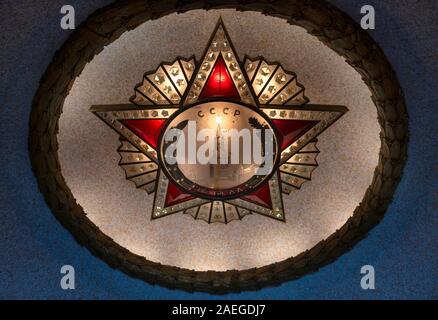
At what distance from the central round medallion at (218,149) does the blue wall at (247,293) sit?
2.49ft

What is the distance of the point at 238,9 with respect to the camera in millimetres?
2490

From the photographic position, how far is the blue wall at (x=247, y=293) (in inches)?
104

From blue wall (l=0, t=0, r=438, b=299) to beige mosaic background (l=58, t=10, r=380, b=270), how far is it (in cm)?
24

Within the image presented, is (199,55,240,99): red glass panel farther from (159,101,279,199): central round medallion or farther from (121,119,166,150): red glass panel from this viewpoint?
(121,119,166,150): red glass panel

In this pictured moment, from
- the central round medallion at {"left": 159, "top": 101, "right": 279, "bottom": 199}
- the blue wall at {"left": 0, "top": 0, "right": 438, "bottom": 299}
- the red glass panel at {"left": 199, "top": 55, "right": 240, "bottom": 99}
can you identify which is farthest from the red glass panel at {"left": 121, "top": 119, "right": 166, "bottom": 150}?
the blue wall at {"left": 0, "top": 0, "right": 438, "bottom": 299}

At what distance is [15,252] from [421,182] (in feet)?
8.49

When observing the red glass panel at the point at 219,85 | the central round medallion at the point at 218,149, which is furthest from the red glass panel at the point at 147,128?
the red glass panel at the point at 219,85

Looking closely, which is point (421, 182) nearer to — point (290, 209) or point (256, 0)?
point (290, 209)

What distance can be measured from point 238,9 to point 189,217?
133 centimetres

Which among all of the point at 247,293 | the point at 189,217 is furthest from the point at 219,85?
the point at 247,293

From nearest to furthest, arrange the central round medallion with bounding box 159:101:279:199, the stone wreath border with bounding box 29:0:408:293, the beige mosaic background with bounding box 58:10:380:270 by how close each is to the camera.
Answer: the stone wreath border with bounding box 29:0:408:293 → the beige mosaic background with bounding box 58:10:380:270 → the central round medallion with bounding box 159:101:279:199

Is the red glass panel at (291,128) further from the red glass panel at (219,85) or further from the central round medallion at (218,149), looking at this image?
the red glass panel at (219,85)

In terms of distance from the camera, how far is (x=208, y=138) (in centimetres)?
281

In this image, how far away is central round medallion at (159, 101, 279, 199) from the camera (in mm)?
2775
